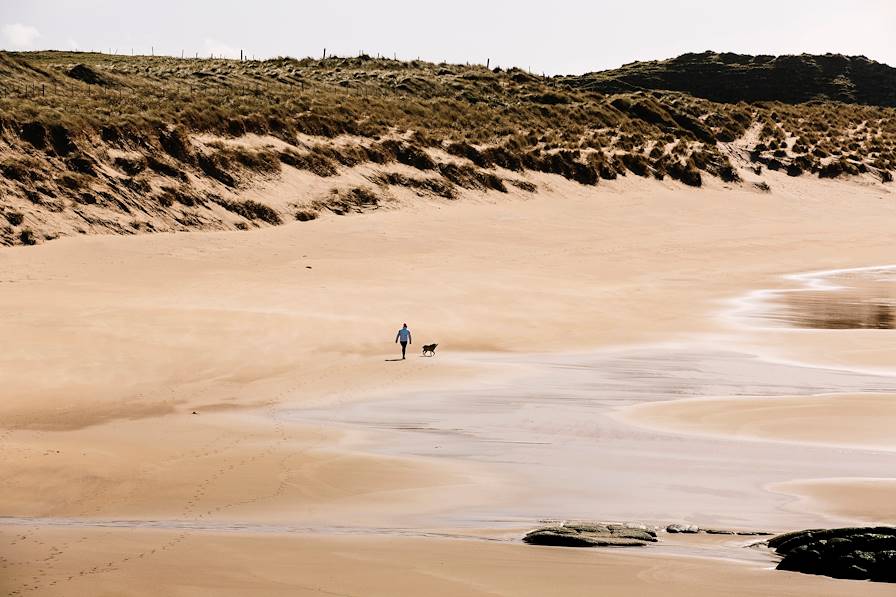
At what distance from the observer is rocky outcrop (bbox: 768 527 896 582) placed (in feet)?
27.1

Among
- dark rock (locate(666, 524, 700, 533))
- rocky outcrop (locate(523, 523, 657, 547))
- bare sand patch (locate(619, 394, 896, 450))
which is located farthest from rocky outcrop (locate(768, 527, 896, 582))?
bare sand patch (locate(619, 394, 896, 450))

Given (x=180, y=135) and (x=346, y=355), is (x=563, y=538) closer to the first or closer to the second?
(x=346, y=355)

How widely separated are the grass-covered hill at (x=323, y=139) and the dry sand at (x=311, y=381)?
267 cm

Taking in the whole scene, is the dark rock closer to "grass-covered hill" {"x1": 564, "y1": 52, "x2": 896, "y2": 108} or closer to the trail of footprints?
the trail of footprints

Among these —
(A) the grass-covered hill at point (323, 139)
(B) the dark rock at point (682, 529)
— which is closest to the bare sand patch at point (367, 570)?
(B) the dark rock at point (682, 529)

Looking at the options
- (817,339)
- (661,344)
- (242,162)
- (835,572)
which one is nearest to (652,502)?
(835,572)

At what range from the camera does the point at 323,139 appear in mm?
44781

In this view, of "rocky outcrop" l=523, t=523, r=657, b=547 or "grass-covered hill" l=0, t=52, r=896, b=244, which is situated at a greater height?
"grass-covered hill" l=0, t=52, r=896, b=244

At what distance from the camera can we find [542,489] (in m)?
11.5

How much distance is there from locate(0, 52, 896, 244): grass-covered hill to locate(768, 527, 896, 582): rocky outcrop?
25215 millimetres

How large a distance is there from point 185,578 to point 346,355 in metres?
12.1

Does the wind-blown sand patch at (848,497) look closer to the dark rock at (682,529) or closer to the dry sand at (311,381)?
the dry sand at (311,381)

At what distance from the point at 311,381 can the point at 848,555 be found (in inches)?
429

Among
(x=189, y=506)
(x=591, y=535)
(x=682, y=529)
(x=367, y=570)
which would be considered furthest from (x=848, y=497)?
(x=189, y=506)
